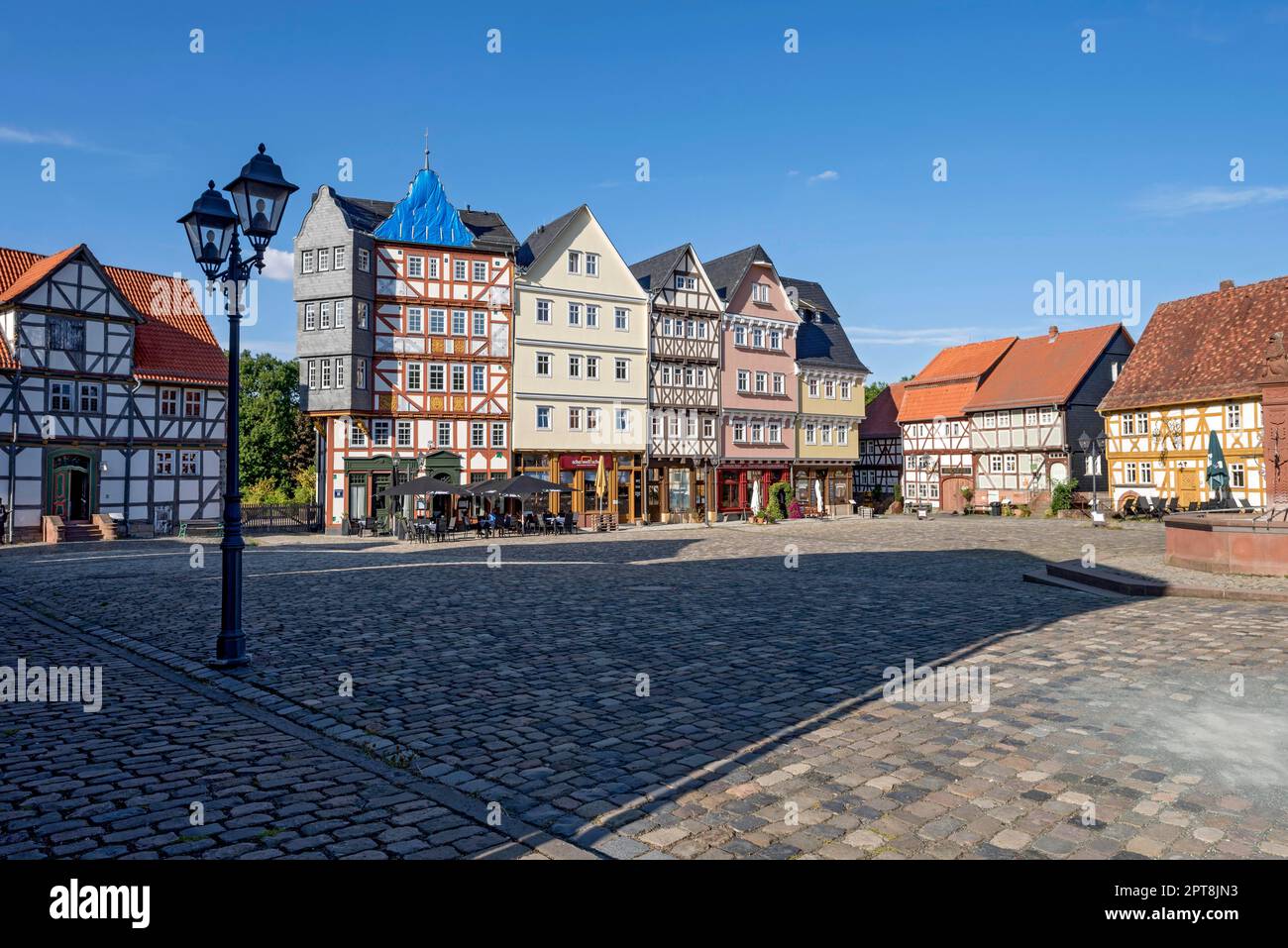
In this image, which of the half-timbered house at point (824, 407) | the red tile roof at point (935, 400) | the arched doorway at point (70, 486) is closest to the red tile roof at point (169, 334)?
the arched doorway at point (70, 486)

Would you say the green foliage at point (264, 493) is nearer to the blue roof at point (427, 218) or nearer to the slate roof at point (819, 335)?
the blue roof at point (427, 218)

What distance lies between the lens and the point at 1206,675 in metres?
8.16

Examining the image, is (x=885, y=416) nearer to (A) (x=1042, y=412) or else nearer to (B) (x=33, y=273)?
(A) (x=1042, y=412)

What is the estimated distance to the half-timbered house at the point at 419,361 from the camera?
37281mm

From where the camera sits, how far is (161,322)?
37125mm

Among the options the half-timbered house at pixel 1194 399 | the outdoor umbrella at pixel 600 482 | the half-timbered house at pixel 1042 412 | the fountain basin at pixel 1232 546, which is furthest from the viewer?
the half-timbered house at pixel 1042 412

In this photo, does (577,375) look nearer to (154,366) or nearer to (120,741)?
(154,366)

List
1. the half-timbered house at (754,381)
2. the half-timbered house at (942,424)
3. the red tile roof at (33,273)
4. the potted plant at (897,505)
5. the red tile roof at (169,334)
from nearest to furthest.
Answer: the red tile roof at (33,273), the red tile roof at (169,334), the half-timbered house at (754,381), the half-timbered house at (942,424), the potted plant at (897,505)

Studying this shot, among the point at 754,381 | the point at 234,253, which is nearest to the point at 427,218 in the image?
the point at 754,381

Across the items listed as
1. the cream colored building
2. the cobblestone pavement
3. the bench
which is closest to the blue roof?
the cream colored building

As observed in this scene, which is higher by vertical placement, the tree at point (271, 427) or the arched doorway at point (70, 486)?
the tree at point (271, 427)

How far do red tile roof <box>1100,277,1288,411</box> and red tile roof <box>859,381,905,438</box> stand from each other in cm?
1772

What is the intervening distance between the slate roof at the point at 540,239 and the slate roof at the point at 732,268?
8.42m
